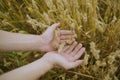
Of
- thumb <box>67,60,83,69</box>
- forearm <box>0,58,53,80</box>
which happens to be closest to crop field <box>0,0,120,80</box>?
thumb <box>67,60,83,69</box>

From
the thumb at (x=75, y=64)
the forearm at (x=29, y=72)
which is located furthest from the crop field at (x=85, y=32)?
the forearm at (x=29, y=72)

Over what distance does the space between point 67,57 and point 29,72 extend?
200 millimetres

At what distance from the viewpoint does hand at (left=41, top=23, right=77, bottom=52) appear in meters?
1.58

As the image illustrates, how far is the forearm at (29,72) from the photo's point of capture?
4.59 ft

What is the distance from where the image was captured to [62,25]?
1.63 meters

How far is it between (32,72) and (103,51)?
0.38 meters

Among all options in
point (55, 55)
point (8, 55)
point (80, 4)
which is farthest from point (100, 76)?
point (8, 55)

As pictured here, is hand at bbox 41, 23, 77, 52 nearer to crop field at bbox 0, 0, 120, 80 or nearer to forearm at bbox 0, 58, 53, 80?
crop field at bbox 0, 0, 120, 80

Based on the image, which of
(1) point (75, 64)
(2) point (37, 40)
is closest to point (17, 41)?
(2) point (37, 40)

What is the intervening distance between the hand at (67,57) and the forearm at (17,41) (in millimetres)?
124

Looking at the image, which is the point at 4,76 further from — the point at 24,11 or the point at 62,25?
the point at 24,11

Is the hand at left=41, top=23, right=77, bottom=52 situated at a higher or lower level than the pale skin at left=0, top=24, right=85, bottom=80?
higher

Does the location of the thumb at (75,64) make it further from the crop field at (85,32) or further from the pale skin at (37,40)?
the pale skin at (37,40)

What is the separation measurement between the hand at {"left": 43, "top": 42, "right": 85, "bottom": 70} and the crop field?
1.8 inches
